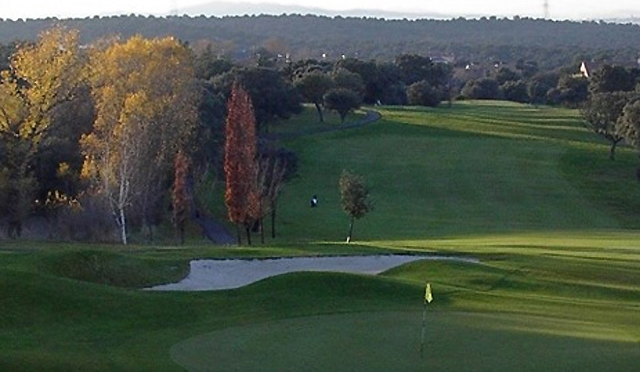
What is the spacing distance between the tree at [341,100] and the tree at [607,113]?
20.4 metres

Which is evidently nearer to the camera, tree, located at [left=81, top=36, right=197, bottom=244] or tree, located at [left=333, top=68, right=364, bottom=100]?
tree, located at [left=81, top=36, right=197, bottom=244]

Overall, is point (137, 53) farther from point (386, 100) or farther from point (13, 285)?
point (386, 100)

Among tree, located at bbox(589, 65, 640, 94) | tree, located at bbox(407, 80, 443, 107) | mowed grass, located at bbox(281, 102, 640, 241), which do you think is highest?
tree, located at bbox(589, 65, 640, 94)

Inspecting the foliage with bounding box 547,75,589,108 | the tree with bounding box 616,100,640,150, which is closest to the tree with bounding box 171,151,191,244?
the tree with bounding box 616,100,640,150

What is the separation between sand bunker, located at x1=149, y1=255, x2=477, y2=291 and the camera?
28.4 m

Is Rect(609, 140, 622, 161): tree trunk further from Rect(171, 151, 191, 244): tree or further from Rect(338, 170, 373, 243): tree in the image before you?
Rect(171, 151, 191, 244): tree

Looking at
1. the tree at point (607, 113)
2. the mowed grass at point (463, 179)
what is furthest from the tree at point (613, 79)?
the tree at point (607, 113)

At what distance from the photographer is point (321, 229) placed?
5434 centimetres

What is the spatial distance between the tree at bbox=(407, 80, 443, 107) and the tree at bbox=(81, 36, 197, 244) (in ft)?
227

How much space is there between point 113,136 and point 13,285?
23709 millimetres

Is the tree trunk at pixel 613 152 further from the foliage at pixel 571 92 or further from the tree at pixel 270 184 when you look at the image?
the foliage at pixel 571 92

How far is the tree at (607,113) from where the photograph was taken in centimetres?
8294

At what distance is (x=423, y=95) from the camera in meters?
126

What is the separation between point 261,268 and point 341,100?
2496 inches
